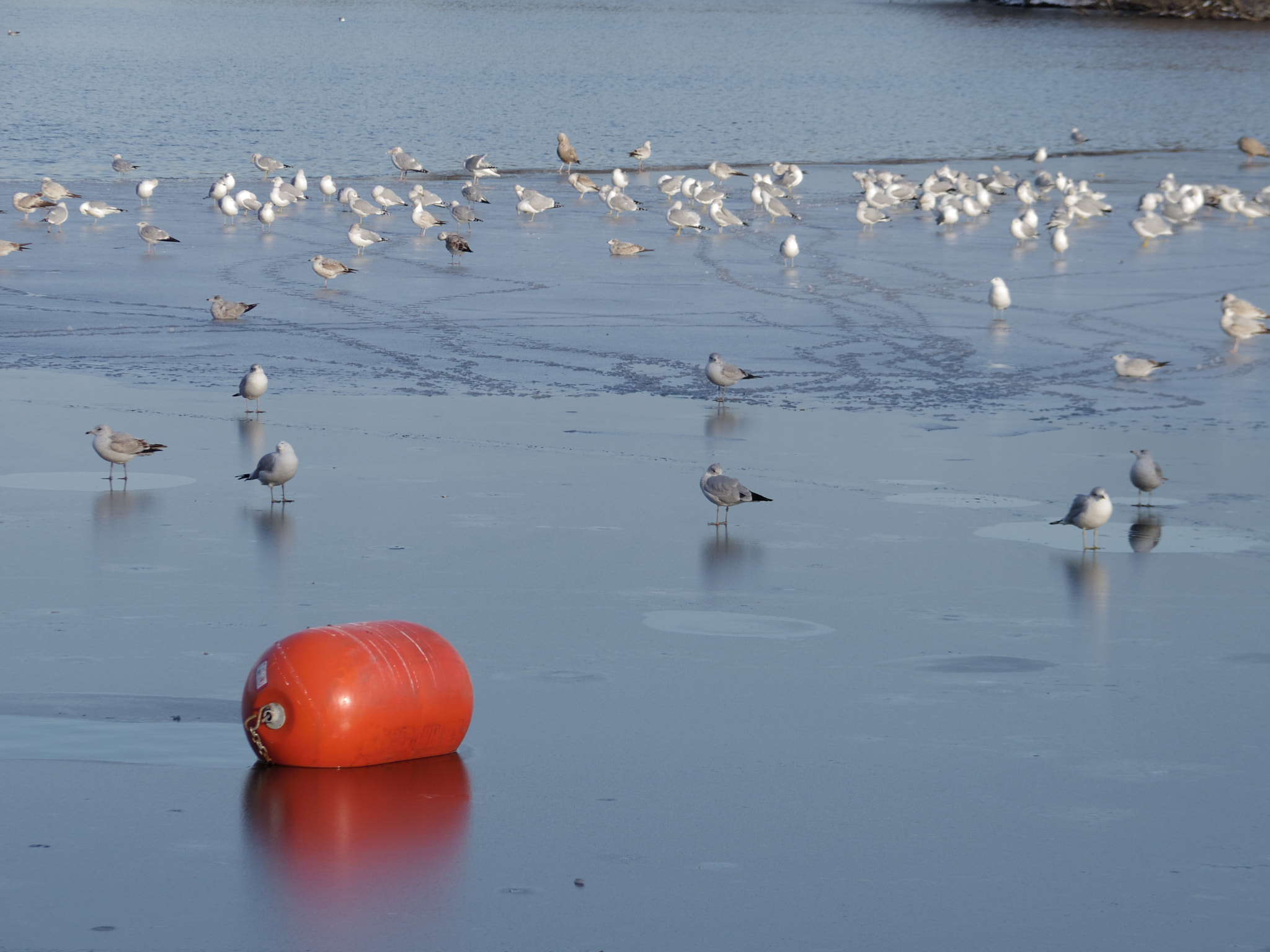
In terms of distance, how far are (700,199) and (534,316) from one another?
1047 cm

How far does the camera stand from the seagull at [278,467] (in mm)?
9992

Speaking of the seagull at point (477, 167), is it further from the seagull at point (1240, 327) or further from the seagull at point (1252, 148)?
the seagull at point (1240, 327)

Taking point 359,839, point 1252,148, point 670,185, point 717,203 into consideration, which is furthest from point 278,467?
point 1252,148

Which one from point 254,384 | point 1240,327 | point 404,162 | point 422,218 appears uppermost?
point 404,162

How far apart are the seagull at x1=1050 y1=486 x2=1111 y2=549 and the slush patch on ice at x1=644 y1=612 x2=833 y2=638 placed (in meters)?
2.07

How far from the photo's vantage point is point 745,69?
6550 centimetres

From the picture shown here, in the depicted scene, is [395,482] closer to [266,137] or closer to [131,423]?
[131,423]

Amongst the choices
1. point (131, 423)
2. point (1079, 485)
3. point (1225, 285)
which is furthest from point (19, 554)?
point (1225, 285)

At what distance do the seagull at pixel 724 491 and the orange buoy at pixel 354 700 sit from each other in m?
3.53

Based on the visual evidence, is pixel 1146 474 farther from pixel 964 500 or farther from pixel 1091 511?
pixel 1091 511

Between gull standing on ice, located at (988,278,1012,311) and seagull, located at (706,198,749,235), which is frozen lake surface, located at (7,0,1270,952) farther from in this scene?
seagull, located at (706,198,749,235)

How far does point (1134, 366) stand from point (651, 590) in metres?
7.07

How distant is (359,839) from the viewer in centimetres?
554

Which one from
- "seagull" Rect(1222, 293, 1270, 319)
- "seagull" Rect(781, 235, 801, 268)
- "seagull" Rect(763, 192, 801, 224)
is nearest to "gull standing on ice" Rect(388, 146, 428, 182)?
"seagull" Rect(763, 192, 801, 224)
